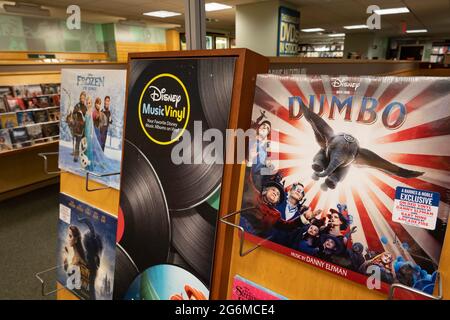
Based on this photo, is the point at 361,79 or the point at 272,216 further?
the point at 272,216

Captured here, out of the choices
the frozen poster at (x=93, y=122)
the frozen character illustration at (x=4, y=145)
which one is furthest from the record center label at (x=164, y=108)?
the frozen character illustration at (x=4, y=145)

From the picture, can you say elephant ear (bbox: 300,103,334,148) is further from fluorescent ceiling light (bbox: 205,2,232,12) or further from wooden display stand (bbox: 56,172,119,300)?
fluorescent ceiling light (bbox: 205,2,232,12)

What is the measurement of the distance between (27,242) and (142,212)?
103 inches

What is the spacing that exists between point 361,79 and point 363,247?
33 cm

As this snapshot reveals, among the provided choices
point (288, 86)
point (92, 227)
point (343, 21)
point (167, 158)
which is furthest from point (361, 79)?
point (343, 21)

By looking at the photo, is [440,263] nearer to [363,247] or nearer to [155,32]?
[363,247]

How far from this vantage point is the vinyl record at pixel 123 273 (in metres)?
1.03

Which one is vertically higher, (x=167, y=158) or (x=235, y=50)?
(x=235, y=50)

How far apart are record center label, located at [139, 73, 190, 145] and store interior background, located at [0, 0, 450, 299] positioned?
0.64m

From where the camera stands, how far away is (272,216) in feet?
2.35

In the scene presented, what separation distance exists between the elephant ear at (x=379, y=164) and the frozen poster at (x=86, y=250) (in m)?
0.88

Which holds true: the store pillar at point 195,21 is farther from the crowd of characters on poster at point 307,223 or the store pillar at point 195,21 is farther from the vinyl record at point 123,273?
the vinyl record at point 123,273

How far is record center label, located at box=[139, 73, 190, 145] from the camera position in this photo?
86 centimetres

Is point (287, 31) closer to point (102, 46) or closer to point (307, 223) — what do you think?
point (307, 223)
